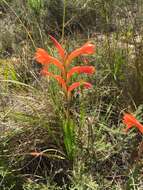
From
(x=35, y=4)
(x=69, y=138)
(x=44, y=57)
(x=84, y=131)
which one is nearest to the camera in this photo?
(x=44, y=57)

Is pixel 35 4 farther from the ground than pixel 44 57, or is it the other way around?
pixel 35 4

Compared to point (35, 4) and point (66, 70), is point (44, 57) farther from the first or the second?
point (35, 4)

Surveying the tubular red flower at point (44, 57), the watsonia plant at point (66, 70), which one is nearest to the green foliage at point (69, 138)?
the watsonia plant at point (66, 70)

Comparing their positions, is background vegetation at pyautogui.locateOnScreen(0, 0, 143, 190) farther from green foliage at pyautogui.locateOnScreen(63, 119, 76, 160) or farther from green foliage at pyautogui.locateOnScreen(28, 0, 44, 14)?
green foliage at pyautogui.locateOnScreen(28, 0, 44, 14)

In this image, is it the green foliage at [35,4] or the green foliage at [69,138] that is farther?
the green foliage at [35,4]

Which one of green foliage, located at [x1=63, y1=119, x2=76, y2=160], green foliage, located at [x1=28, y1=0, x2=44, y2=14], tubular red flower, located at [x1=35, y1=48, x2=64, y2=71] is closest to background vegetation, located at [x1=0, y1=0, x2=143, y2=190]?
green foliage, located at [x1=63, y1=119, x2=76, y2=160]

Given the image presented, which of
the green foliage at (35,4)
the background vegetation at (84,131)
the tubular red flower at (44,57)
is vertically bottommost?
the background vegetation at (84,131)

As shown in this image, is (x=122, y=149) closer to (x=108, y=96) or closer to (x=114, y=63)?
(x=108, y=96)

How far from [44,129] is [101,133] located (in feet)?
1.28

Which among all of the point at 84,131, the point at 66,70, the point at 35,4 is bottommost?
the point at 84,131

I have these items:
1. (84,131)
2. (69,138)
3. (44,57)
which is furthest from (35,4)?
(69,138)

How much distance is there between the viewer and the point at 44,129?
2861 mm

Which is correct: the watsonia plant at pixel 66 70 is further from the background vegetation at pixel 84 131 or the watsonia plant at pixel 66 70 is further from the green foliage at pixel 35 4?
the green foliage at pixel 35 4

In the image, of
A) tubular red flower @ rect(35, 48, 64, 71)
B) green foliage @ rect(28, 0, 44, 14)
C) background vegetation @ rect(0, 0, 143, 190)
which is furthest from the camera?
green foliage @ rect(28, 0, 44, 14)
